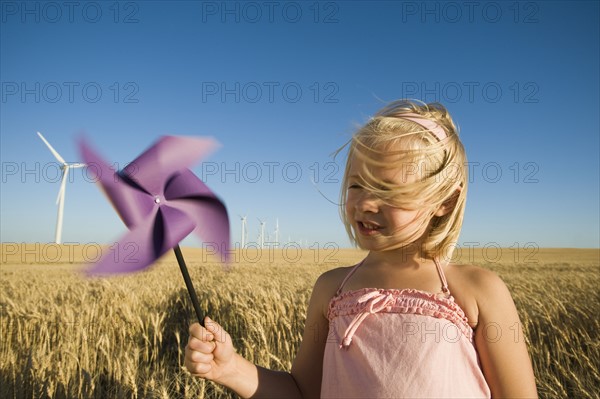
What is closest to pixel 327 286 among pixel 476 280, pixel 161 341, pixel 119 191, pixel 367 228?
pixel 367 228

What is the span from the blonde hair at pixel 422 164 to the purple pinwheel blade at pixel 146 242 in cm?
60

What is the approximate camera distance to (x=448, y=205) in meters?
1.79

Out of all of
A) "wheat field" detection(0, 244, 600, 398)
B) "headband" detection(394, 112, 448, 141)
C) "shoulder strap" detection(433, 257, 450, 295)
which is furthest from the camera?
"wheat field" detection(0, 244, 600, 398)

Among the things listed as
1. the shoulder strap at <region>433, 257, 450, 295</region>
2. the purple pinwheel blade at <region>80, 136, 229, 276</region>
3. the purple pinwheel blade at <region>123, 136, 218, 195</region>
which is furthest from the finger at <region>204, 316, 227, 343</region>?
the shoulder strap at <region>433, 257, 450, 295</region>

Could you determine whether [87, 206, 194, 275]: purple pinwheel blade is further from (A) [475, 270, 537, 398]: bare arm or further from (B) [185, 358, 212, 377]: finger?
(A) [475, 270, 537, 398]: bare arm

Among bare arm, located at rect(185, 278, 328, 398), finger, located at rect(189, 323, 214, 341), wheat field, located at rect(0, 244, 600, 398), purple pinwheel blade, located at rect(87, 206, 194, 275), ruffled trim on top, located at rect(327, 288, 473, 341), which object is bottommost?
wheat field, located at rect(0, 244, 600, 398)

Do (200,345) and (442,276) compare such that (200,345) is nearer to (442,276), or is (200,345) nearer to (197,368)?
(197,368)

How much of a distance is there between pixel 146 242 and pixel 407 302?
849 millimetres

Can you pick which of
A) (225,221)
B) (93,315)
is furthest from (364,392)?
(93,315)

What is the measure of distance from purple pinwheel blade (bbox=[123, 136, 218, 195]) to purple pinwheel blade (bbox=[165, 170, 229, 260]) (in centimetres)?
4

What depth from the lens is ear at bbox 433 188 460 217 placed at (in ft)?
5.80

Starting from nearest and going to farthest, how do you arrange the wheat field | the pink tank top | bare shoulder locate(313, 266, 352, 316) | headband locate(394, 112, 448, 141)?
the pink tank top < headband locate(394, 112, 448, 141) < bare shoulder locate(313, 266, 352, 316) < the wheat field

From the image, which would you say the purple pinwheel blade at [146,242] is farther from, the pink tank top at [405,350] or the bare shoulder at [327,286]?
the pink tank top at [405,350]

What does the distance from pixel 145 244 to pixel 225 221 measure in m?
0.32
